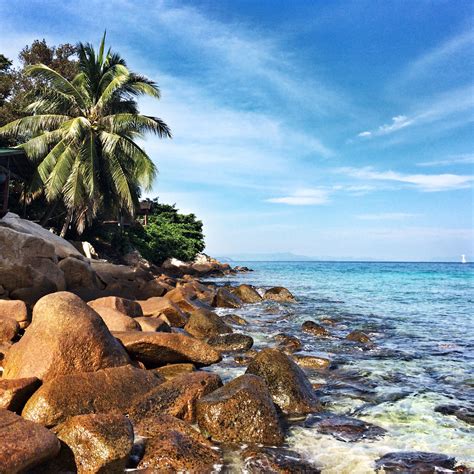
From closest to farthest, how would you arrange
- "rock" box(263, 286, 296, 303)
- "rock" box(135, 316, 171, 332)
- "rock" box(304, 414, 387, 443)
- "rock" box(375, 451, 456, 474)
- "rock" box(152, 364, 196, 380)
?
"rock" box(375, 451, 456, 474)
"rock" box(304, 414, 387, 443)
"rock" box(152, 364, 196, 380)
"rock" box(135, 316, 171, 332)
"rock" box(263, 286, 296, 303)

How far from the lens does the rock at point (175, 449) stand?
3965 millimetres

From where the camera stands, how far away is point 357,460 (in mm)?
4336

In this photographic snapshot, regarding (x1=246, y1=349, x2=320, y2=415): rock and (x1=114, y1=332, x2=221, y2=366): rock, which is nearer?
(x1=246, y1=349, x2=320, y2=415): rock

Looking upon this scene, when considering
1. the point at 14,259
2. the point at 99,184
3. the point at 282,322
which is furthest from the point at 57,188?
the point at 282,322

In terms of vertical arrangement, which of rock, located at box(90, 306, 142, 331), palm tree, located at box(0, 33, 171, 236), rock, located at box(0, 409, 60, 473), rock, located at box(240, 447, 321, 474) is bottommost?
rock, located at box(240, 447, 321, 474)

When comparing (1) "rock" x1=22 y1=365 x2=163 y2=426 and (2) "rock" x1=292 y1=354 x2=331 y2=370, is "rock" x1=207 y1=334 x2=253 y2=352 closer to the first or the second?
(2) "rock" x1=292 y1=354 x2=331 y2=370

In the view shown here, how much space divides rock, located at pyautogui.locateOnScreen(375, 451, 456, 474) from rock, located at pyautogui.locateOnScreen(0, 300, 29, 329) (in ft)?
22.7

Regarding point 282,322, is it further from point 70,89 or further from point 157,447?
point 70,89

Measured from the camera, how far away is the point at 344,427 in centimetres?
513

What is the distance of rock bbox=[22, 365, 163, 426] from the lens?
4605 millimetres

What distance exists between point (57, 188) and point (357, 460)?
66.9ft

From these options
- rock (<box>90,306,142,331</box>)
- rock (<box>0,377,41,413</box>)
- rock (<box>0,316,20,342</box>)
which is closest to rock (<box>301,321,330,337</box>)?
rock (<box>90,306,142,331</box>)

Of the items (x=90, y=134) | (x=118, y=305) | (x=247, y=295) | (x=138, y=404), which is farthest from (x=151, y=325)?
(x=90, y=134)

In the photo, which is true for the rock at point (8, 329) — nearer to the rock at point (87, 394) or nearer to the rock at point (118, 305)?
the rock at point (118, 305)
